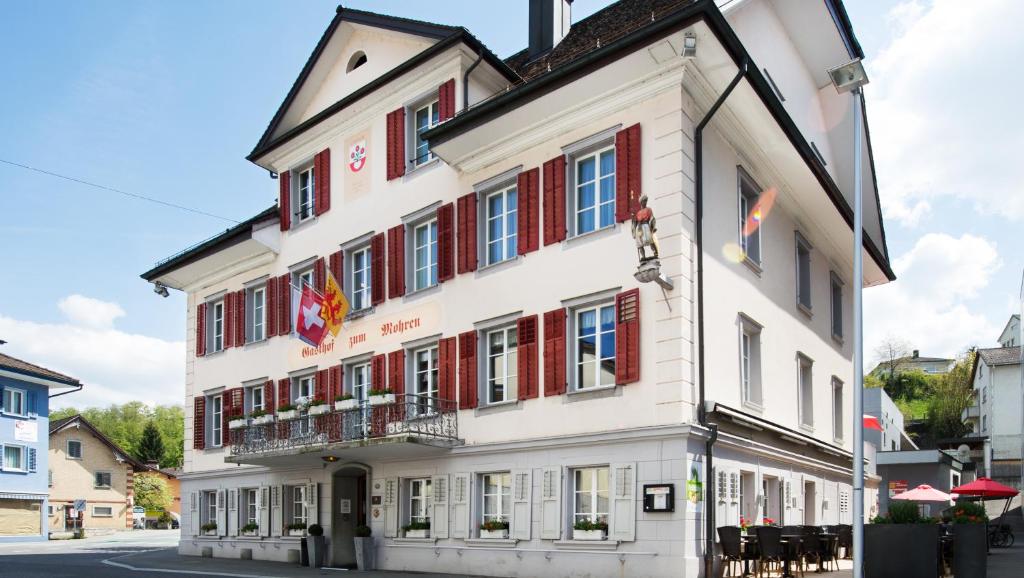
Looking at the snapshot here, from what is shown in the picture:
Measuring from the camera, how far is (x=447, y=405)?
21250 millimetres

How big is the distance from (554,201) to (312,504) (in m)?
10.7

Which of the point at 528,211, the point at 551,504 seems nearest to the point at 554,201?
the point at 528,211

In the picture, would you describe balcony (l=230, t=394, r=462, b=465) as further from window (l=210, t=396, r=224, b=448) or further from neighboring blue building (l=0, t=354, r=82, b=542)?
neighboring blue building (l=0, t=354, r=82, b=542)

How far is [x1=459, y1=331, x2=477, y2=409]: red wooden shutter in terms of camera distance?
20781 millimetres

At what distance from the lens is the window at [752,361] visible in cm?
→ 2094

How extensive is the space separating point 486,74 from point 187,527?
17.1 meters

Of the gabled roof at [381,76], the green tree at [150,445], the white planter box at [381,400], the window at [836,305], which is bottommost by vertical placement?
the green tree at [150,445]

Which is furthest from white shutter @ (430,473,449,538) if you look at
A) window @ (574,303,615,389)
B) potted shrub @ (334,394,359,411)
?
window @ (574,303,615,389)

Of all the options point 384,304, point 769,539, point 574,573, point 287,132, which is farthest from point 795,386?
point 287,132

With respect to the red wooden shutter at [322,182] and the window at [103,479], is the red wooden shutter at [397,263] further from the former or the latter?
the window at [103,479]

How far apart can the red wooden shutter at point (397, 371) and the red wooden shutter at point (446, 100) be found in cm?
542

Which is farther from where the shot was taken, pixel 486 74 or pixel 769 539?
pixel 486 74

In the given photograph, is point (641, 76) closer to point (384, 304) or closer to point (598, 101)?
point (598, 101)

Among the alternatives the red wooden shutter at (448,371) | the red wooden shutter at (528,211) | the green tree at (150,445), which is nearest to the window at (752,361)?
the red wooden shutter at (528,211)
